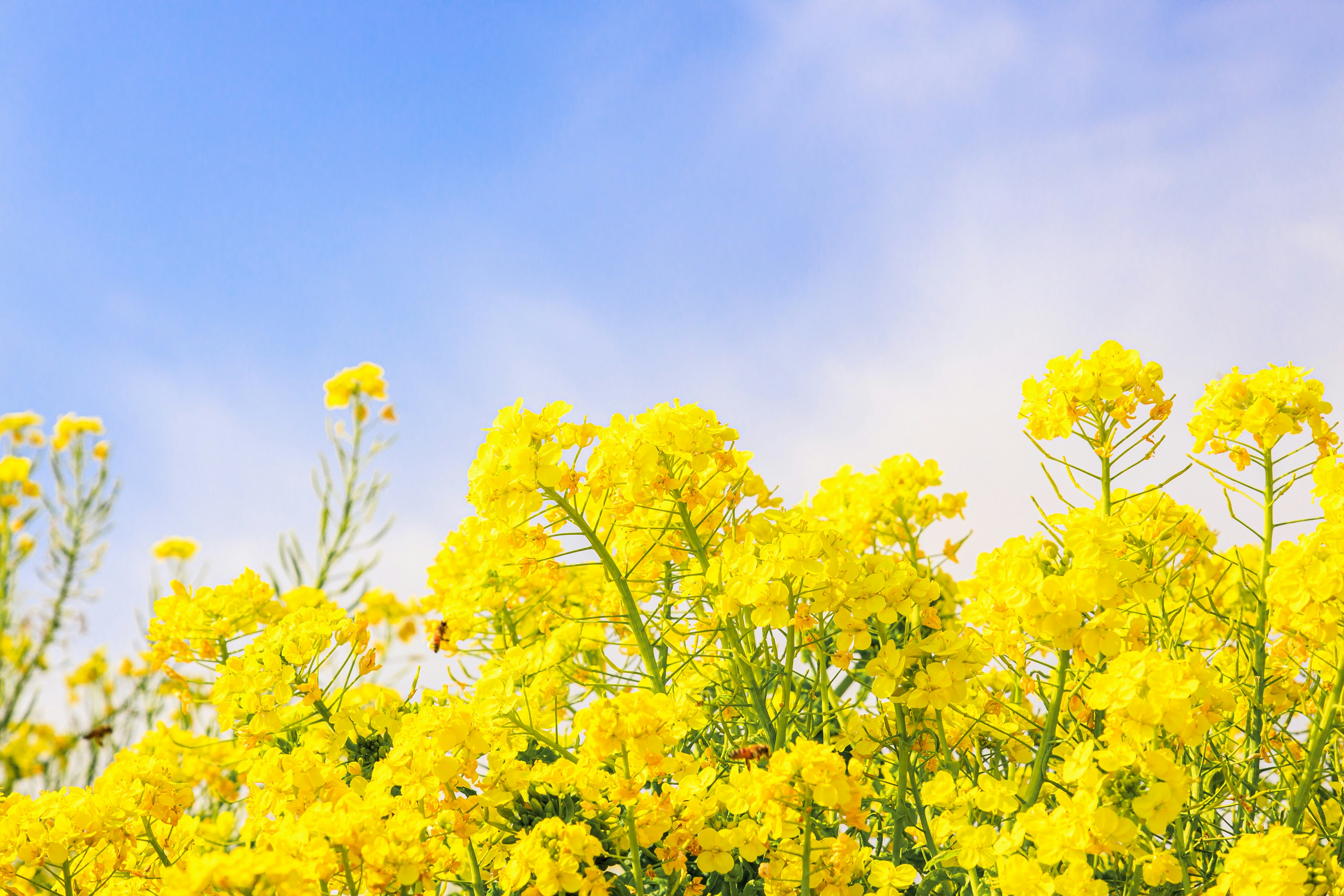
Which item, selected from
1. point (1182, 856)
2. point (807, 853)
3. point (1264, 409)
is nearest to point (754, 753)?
point (807, 853)

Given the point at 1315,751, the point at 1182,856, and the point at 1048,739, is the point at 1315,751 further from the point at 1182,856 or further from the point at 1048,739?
the point at 1048,739

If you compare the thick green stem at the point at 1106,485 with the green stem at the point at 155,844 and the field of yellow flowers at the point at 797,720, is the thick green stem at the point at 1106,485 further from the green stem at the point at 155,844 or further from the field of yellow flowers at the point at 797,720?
the green stem at the point at 155,844

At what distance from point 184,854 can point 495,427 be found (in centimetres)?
102

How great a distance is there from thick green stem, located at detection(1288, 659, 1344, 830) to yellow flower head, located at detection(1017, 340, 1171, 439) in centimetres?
51

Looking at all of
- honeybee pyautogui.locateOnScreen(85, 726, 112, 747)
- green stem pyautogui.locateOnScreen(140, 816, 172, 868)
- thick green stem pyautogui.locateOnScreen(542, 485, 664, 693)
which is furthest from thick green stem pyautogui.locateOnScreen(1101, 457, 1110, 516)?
honeybee pyautogui.locateOnScreen(85, 726, 112, 747)

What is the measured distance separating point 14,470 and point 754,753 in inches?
172

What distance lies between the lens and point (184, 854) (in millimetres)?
1809

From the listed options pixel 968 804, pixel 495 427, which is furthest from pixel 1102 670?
pixel 495 427

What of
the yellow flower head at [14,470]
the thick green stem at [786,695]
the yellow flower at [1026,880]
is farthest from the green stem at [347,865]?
the yellow flower head at [14,470]

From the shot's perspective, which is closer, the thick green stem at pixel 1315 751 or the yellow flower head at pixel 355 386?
the thick green stem at pixel 1315 751

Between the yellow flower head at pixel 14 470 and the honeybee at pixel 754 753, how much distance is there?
4311 millimetres

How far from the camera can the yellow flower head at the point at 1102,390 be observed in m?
1.66

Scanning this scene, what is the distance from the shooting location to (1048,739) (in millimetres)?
1377

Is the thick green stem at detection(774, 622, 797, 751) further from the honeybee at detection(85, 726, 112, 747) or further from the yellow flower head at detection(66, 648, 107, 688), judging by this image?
the yellow flower head at detection(66, 648, 107, 688)
